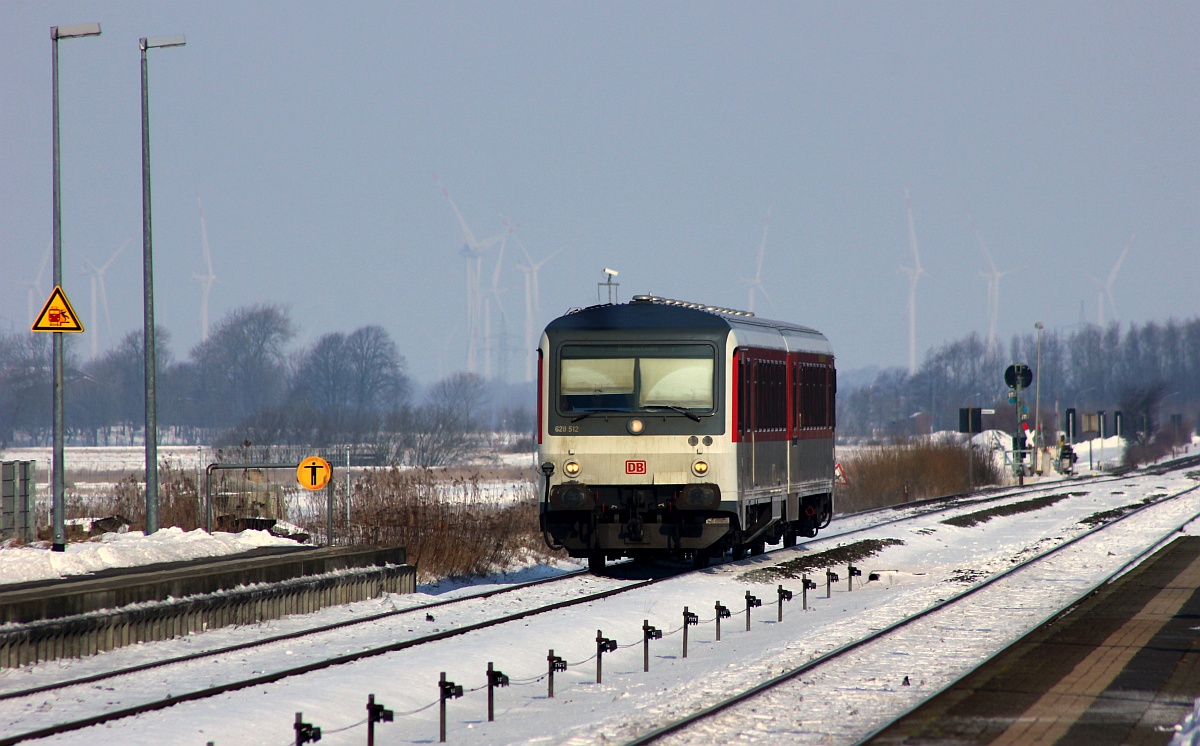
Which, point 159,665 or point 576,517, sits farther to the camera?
point 576,517

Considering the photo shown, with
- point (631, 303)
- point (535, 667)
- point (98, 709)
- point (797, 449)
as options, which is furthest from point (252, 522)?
point (98, 709)

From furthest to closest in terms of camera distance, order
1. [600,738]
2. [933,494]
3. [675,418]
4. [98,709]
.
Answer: [933,494], [675,418], [98,709], [600,738]

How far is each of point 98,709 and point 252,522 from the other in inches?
428

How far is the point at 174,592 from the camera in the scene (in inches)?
562

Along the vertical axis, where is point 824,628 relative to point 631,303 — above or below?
below

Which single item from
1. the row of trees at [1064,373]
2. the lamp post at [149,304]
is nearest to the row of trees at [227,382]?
the row of trees at [1064,373]

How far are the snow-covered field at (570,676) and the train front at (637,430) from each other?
2.92 feet

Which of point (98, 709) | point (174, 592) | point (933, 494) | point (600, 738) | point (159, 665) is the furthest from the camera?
point (933, 494)

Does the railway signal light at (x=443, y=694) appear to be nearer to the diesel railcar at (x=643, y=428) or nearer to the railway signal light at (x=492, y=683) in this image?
the railway signal light at (x=492, y=683)

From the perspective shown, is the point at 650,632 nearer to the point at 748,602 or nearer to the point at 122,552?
the point at 748,602

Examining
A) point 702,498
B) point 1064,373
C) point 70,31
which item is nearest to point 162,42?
point 70,31

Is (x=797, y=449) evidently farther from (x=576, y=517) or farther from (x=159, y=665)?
(x=159, y=665)

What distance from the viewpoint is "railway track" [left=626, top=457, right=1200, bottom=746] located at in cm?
951

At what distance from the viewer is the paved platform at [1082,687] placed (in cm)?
946
